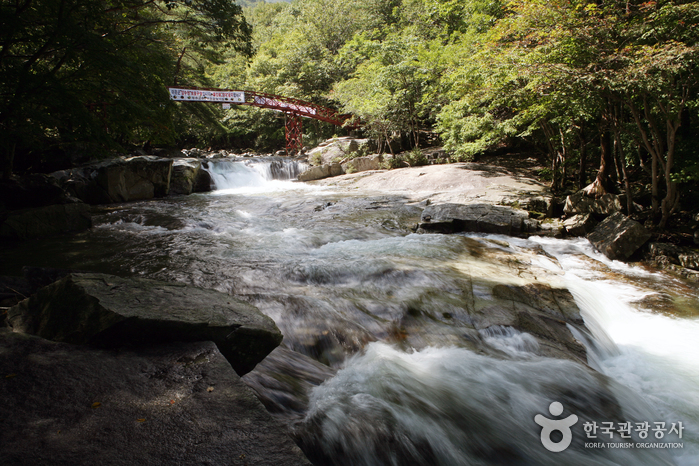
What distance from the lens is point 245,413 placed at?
5.69 feet

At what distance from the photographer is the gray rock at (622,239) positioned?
277 inches

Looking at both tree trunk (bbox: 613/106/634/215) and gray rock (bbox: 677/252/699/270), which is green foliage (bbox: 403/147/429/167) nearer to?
tree trunk (bbox: 613/106/634/215)

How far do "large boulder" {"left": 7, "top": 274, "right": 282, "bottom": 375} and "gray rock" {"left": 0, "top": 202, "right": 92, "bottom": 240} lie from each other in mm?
6361

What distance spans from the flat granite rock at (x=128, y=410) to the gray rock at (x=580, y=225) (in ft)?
29.9

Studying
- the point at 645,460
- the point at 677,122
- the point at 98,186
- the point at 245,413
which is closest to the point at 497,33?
the point at 677,122

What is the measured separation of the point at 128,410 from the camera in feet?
5.63

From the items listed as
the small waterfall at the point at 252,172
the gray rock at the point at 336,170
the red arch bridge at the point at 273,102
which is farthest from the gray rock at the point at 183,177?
the gray rock at the point at 336,170

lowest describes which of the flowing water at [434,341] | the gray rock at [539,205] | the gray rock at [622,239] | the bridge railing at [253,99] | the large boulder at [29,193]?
the flowing water at [434,341]

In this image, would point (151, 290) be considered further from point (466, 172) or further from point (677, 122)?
point (466, 172)

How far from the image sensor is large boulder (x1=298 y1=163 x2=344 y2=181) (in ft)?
72.0

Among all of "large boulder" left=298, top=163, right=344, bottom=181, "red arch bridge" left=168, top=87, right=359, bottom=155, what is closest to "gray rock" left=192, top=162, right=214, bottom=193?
"red arch bridge" left=168, top=87, right=359, bottom=155

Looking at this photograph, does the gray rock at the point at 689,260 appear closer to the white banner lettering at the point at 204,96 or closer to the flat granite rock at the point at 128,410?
the flat granite rock at the point at 128,410

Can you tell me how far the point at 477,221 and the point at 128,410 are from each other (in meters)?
8.20

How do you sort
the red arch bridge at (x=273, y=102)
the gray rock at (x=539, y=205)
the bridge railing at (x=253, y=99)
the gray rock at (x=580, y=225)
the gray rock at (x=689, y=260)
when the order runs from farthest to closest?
1. the red arch bridge at (x=273, y=102)
2. the bridge railing at (x=253, y=99)
3. the gray rock at (x=539, y=205)
4. the gray rock at (x=580, y=225)
5. the gray rock at (x=689, y=260)
